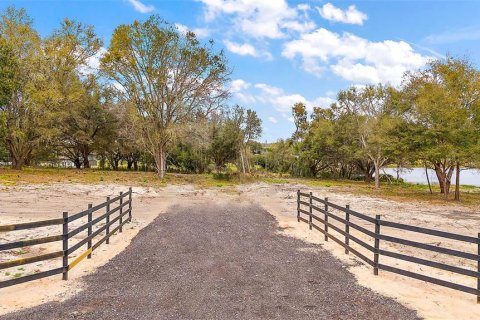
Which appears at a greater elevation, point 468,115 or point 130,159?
point 468,115

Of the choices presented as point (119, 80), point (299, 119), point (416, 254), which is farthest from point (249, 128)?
point (416, 254)

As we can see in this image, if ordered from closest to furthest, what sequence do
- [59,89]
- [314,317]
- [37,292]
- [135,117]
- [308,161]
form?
[314,317] < [37,292] < [135,117] < [59,89] < [308,161]

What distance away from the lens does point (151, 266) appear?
25.7 feet

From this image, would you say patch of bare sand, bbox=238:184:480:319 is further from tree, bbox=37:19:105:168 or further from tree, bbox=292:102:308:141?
tree, bbox=292:102:308:141

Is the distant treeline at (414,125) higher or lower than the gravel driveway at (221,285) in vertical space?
higher

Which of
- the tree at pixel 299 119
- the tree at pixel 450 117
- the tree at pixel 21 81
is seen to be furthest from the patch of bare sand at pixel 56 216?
the tree at pixel 299 119

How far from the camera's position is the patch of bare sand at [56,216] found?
6.35m

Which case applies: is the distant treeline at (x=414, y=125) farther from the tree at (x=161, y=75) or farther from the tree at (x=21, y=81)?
the tree at (x=21, y=81)

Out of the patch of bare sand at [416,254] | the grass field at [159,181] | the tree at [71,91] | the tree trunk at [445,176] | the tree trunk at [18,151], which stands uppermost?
the tree at [71,91]

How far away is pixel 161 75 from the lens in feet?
103

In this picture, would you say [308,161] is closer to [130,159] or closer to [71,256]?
[130,159]

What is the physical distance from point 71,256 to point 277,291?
210 inches

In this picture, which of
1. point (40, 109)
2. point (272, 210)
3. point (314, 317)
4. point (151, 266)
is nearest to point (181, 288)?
point (151, 266)

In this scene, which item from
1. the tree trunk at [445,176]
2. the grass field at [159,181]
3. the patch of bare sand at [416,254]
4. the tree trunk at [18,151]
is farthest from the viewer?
the tree trunk at [18,151]
